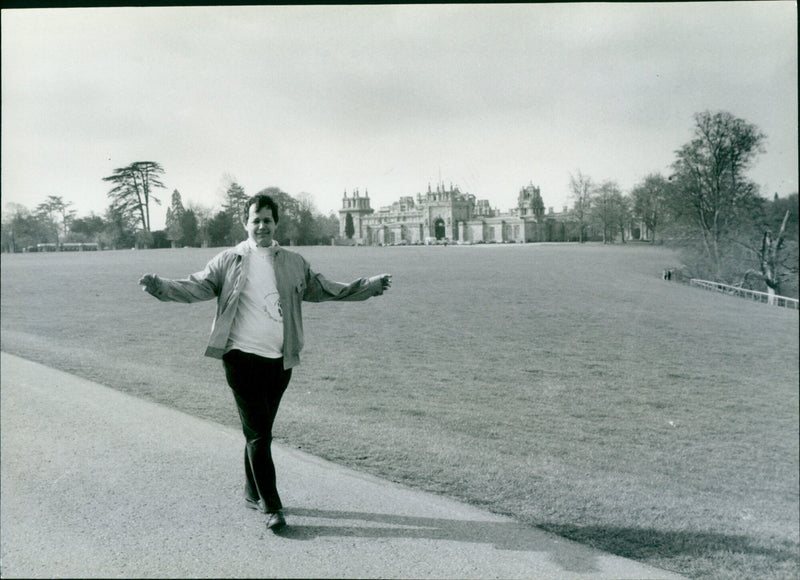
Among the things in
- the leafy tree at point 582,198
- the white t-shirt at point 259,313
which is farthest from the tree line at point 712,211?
the white t-shirt at point 259,313

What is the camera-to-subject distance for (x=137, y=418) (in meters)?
5.38

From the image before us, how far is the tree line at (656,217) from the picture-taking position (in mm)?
2918

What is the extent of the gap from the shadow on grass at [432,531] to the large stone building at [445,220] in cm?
150

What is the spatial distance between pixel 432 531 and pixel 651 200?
3.02m

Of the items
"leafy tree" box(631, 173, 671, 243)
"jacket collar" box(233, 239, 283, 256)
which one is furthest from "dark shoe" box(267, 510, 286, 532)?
"leafy tree" box(631, 173, 671, 243)

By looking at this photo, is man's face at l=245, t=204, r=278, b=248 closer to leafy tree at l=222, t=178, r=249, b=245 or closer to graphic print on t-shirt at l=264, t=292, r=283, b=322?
graphic print on t-shirt at l=264, t=292, r=283, b=322

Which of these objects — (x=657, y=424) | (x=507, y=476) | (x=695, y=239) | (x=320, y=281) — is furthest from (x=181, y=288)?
(x=657, y=424)

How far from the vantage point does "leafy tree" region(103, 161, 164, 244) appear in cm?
281

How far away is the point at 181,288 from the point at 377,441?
3.86 meters

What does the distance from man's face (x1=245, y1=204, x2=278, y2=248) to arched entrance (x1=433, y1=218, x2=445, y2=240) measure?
3.65 ft

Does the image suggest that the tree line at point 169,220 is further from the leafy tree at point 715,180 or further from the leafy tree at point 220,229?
the leafy tree at point 715,180

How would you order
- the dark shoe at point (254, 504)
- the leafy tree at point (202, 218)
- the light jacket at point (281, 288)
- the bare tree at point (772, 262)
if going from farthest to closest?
1. the bare tree at point (772, 262)
2. the leafy tree at point (202, 218)
3. the dark shoe at point (254, 504)
4. the light jacket at point (281, 288)

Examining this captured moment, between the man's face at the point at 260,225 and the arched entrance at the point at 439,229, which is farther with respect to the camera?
the arched entrance at the point at 439,229

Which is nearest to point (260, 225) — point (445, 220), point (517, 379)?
point (445, 220)
